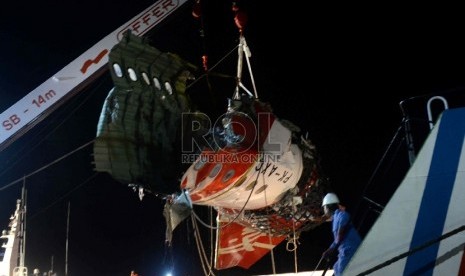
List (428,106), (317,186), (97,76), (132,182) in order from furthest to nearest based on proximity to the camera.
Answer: (97,76) < (317,186) < (132,182) < (428,106)

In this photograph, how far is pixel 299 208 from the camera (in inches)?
362

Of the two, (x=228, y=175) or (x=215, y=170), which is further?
(x=228, y=175)

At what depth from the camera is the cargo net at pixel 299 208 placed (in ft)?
29.3

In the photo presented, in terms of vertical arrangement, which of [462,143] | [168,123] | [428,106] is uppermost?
[168,123]

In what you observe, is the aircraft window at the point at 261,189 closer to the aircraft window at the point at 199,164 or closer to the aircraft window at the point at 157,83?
the aircraft window at the point at 199,164

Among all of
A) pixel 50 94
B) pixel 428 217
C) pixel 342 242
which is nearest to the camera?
pixel 428 217

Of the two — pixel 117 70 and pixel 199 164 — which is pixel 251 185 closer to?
pixel 199 164

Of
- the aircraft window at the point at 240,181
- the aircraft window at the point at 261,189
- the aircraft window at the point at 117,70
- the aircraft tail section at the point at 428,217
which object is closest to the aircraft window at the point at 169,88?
the aircraft window at the point at 117,70

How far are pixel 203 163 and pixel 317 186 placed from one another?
329 centimetres

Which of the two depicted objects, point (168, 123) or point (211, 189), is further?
point (211, 189)

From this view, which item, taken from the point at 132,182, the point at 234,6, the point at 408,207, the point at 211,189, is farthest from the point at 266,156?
the point at 408,207

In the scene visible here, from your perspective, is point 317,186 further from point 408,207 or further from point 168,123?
point 408,207

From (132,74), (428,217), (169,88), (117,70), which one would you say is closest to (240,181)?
(169,88)

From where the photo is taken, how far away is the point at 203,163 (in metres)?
6.76
